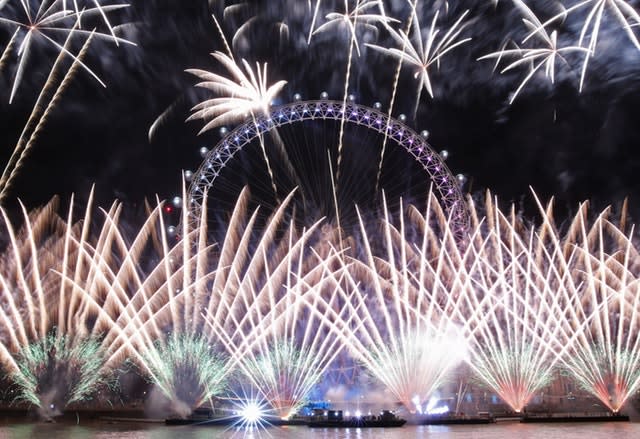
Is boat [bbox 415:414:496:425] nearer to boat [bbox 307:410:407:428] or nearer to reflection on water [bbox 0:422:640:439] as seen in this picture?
reflection on water [bbox 0:422:640:439]

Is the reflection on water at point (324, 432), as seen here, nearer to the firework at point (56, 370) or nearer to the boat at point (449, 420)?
the boat at point (449, 420)

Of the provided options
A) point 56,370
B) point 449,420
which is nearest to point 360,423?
point 449,420

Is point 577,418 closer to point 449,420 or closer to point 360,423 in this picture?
point 449,420

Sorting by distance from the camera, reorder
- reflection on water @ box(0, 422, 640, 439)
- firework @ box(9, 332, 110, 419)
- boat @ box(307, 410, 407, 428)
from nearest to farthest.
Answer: reflection on water @ box(0, 422, 640, 439) < boat @ box(307, 410, 407, 428) < firework @ box(9, 332, 110, 419)

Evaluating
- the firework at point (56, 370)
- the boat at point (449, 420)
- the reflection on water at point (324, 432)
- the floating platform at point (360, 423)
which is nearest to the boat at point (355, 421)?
the floating platform at point (360, 423)

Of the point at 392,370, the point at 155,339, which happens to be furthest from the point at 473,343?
the point at 155,339

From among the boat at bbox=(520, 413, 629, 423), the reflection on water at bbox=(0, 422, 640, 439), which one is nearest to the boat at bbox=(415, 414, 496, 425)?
the reflection on water at bbox=(0, 422, 640, 439)
